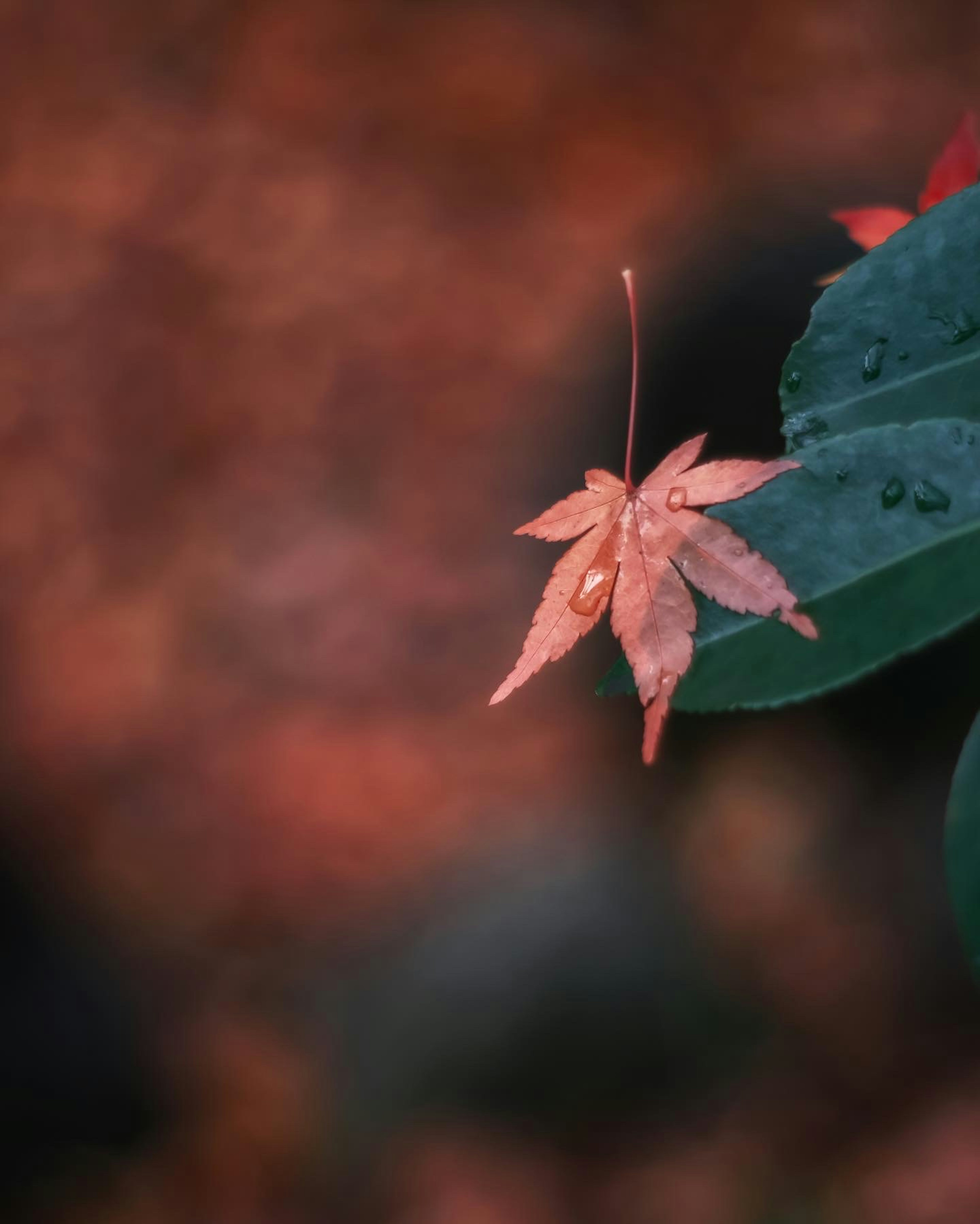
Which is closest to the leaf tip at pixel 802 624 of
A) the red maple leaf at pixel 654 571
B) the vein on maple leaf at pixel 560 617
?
the red maple leaf at pixel 654 571

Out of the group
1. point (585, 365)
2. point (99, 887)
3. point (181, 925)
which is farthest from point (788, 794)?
point (99, 887)

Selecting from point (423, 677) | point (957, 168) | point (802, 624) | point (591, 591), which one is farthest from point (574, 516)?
point (423, 677)

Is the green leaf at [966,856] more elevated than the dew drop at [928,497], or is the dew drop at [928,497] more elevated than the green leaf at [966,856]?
the dew drop at [928,497]

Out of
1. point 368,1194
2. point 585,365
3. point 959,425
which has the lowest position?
point 368,1194

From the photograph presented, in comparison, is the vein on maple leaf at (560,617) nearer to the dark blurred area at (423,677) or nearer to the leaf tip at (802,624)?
the leaf tip at (802,624)

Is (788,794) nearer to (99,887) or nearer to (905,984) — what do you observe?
(905,984)

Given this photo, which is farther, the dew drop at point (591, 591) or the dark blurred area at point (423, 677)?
the dark blurred area at point (423, 677)

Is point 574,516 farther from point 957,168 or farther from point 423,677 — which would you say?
point 423,677
